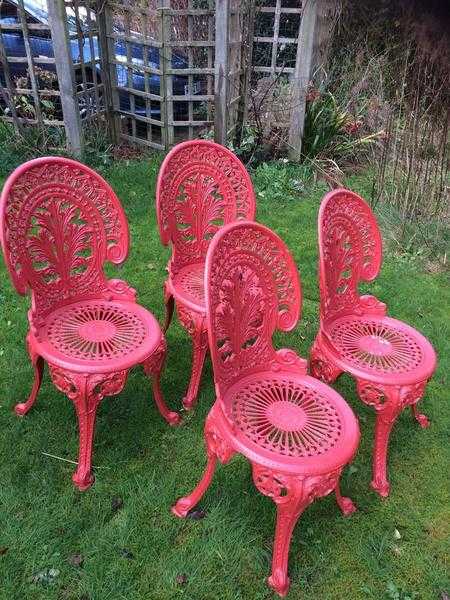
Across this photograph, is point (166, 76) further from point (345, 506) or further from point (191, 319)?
point (345, 506)

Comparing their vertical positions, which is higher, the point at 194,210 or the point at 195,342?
the point at 194,210

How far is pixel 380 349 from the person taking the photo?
2.34 metres

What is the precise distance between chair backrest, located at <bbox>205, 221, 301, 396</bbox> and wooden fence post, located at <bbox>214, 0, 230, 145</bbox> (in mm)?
3548

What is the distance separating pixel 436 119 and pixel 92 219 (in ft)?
9.13

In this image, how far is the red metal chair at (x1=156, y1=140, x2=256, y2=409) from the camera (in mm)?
2570

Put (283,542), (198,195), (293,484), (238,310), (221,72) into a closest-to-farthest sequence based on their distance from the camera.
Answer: (293,484) < (283,542) < (238,310) < (198,195) < (221,72)

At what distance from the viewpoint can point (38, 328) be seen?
224cm

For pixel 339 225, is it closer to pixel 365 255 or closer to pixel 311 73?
pixel 365 255

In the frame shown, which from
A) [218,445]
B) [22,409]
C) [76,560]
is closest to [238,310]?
[218,445]

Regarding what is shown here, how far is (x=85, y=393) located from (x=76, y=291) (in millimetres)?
633

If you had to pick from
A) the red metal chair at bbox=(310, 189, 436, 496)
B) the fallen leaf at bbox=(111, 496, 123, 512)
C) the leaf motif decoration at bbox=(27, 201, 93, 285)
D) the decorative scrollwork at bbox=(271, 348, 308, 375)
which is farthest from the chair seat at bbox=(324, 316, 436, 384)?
the leaf motif decoration at bbox=(27, 201, 93, 285)

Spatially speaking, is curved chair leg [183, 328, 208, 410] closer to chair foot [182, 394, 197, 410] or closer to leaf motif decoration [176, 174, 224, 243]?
chair foot [182, 394, 197, 410]

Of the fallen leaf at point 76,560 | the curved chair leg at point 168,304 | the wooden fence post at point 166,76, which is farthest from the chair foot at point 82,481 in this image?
the wooden fence post at point 166,76

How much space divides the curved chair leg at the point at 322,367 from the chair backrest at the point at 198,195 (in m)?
0.89
